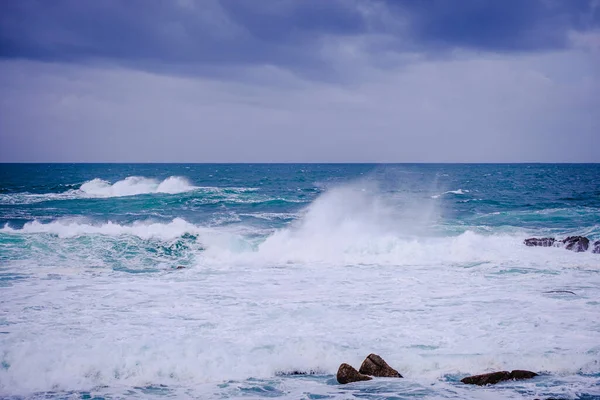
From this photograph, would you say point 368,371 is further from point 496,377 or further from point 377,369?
point 496,377

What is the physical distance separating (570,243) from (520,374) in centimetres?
1211

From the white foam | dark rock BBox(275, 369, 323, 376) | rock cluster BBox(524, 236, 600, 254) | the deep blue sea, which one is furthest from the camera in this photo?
the white foam

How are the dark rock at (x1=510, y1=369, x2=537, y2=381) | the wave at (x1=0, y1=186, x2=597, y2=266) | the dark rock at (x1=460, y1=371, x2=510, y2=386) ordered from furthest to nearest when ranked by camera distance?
1. the wave at (x1=0, y1=186, x2=597, y2=266)
2. the dark rock at (x1=510, y1=369, x2=537, y2=381)
3. the dark rock at (x1=460, y1=371, x2=510, y2=386)

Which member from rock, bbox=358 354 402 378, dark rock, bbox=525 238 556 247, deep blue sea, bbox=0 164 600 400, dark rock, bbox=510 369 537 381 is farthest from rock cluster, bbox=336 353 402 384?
dark rock, bbox=525 238 556 247

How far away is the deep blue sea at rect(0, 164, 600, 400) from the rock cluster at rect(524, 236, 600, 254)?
0.55 meters

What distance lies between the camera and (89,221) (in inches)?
992

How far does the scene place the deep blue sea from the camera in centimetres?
725

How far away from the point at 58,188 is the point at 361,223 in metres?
33.6

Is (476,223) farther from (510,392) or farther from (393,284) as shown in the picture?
(510,392)

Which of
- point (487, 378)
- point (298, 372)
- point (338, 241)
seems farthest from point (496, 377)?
point (338, 241)

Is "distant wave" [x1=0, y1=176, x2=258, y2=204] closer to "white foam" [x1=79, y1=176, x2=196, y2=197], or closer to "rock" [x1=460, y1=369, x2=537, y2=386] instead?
"white foam" [x1=79, y1=176, x2=196, y2=197]

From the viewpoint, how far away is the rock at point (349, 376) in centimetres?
709

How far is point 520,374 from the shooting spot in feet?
23.2

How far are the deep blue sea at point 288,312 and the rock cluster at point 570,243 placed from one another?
0.55 meters
